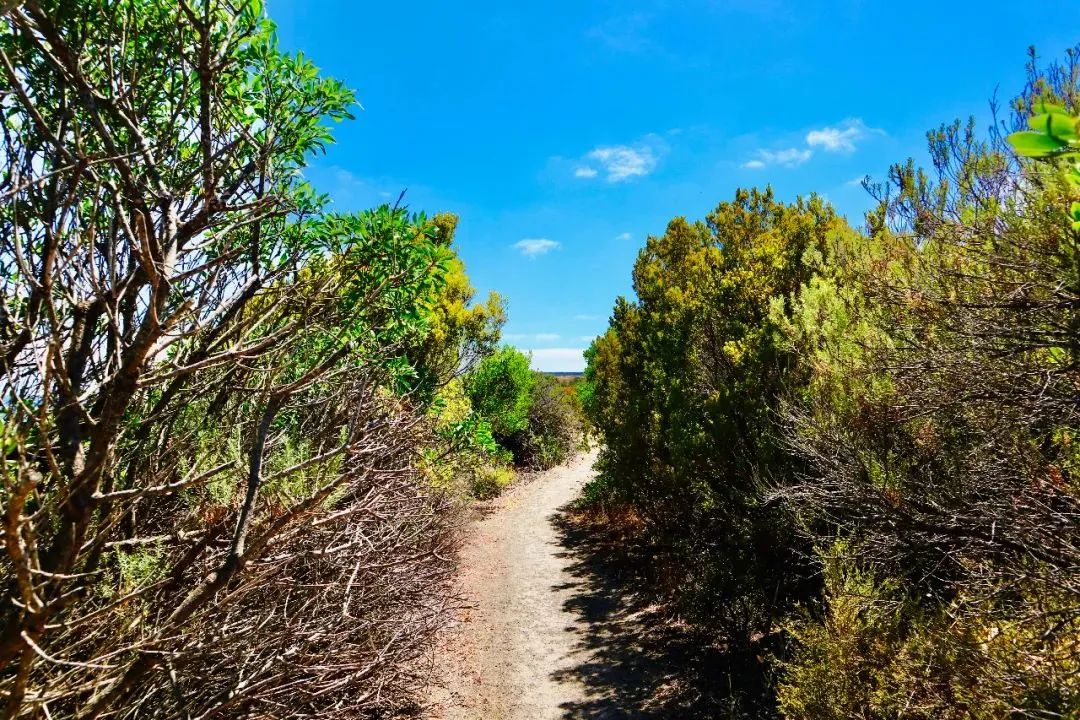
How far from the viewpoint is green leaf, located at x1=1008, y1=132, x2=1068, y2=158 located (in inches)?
37.6

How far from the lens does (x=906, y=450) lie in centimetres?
600

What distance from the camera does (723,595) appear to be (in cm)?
919

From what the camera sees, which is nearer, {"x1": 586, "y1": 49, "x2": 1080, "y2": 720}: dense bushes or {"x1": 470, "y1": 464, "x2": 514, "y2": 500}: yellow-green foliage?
{"x1": 586, "y1": 49, "x2": 1080, "y2": 720}: dense bushes

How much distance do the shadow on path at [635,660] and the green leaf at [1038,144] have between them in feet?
26.9

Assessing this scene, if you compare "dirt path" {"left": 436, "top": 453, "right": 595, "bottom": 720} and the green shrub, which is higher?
the green shrub

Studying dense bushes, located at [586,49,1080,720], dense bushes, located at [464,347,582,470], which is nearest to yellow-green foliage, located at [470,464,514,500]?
dense bushes, located at [464,347,582,470]

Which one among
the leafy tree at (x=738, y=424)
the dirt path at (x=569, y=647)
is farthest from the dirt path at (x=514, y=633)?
the leafy tree at (x=738, y=424)

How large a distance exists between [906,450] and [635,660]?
20.8 ft

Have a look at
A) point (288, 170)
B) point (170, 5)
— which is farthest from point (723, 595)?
point (170, 5)

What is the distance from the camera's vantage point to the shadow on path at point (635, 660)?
803 centimetres

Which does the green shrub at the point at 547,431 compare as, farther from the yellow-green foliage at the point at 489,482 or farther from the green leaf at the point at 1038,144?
the green leaf at the point at 1038,144

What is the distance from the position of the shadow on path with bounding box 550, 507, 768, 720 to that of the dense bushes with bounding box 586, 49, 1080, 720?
2.07 feet

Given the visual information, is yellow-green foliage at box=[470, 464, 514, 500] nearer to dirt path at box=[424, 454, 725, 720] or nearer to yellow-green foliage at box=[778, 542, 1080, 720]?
dirt path at box=[424, 454, 725, 720]

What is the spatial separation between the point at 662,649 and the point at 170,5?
11.4 meters
